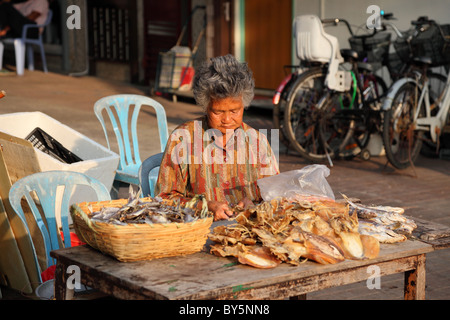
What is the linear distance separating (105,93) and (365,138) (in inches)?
234

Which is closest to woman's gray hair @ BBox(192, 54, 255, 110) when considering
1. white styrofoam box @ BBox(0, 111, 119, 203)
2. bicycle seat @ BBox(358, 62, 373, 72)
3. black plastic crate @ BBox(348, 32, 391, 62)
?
white styrofoam box @ BBox(0, 111, 119, 203)

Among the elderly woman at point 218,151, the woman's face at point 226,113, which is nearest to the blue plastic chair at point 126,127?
the elderly woman at point 218,151

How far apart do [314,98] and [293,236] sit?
5223 mm

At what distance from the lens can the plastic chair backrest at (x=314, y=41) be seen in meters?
7.28

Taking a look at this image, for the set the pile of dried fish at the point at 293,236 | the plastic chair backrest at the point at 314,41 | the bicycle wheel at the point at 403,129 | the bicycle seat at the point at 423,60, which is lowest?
the bicycle wheel at the point at 403,129

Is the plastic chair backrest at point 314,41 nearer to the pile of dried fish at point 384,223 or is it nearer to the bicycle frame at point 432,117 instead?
the bicycle frame at point 432,117

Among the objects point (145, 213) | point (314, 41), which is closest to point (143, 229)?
point (145, 213)

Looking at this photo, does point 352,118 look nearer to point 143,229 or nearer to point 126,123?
point 126,123

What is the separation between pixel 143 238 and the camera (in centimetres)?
231

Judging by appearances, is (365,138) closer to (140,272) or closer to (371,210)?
(371,210)

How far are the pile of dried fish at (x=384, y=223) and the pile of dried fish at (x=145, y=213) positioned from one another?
66 centimetres

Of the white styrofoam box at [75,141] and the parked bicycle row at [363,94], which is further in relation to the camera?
the parked bicycle row at [363,94]

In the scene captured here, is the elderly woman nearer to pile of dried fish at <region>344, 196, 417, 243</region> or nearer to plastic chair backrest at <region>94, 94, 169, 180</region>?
pile of dried fish at <region>344, 196, 417, 243</region>
